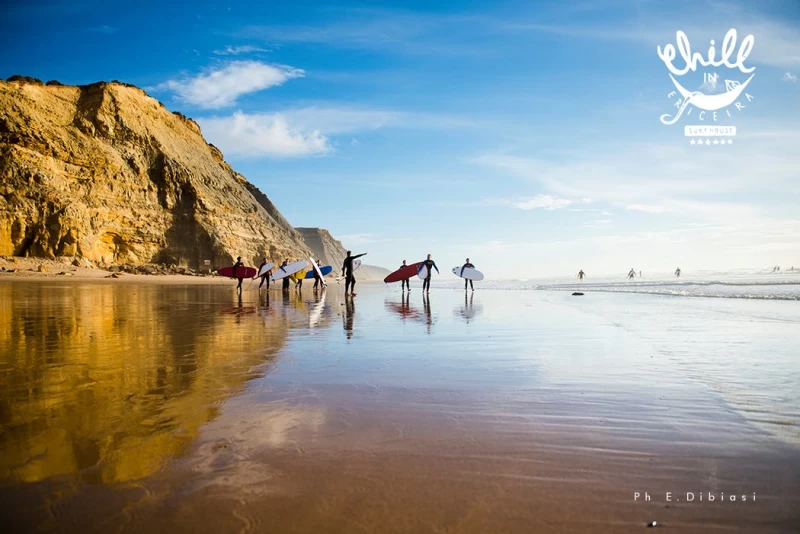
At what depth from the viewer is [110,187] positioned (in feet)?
136

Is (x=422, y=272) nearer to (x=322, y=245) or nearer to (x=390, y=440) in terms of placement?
(x=390, y=440)

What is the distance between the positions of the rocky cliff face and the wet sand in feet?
118

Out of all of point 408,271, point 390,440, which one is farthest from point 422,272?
point 390,440

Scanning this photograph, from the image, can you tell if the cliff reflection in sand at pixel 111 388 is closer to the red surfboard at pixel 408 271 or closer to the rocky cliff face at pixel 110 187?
the red surfboard at pixel 408 271

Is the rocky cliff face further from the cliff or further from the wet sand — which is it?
the cliff

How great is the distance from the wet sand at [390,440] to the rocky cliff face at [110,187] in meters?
35.8

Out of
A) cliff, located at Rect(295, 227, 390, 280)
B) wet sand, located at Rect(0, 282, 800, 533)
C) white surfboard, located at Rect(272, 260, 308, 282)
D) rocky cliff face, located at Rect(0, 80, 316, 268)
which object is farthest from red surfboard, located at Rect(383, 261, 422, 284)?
cliff, located at Rect(295, 227, 390, 280)

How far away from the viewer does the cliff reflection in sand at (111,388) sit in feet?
8.86

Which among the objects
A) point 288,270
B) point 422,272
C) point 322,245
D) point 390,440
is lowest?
point 390,440

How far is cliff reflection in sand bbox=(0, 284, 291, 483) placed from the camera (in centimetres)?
270

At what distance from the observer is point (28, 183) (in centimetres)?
3516

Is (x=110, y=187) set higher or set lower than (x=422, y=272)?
higher

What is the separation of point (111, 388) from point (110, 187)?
44279 millimetres

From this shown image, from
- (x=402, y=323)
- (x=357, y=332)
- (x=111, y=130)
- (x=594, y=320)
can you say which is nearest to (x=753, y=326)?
(x=594, y=320)
